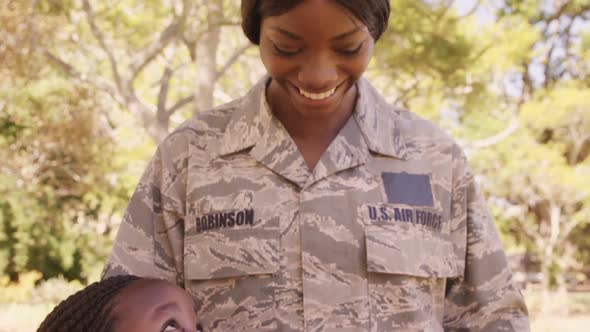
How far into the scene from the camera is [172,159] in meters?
1.73

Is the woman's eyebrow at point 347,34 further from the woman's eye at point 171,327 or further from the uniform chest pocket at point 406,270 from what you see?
the woman's eye at point 171,327

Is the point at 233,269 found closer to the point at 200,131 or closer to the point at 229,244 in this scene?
the point at 229,244

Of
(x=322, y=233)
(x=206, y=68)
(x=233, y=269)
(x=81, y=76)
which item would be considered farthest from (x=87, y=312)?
(x=81, y=76)

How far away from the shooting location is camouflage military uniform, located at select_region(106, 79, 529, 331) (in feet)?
5.33

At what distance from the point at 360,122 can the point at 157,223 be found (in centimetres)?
50

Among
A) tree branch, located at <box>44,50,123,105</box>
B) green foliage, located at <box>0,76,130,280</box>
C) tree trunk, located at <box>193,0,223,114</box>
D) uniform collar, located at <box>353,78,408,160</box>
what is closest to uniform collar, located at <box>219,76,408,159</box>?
uniform collar, located at <box>353,78,408,160</box>

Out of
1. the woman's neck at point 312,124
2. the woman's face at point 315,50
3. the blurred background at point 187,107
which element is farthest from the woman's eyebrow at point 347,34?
the blurred background at point 187,107

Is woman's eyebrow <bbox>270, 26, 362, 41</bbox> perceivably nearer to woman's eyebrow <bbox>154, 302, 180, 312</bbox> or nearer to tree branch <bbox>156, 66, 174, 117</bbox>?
woman's eyebrow <bbox>154, 302, 180, 312</bbox>

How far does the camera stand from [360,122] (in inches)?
69.6

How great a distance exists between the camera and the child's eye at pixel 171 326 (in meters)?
1.24

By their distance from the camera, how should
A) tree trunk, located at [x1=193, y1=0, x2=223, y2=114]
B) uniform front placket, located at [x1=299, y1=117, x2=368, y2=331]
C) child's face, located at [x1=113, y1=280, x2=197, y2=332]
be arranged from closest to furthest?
child's face, located at [x1=113, y1=280, x2=197, y2=332]
uniform front placket, located at [x1=299, y1=117, x2=368, y2=331]
tree trunk, located at [x1=193, y1=0, x2=223, y2=114]

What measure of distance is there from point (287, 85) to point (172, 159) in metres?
0.31

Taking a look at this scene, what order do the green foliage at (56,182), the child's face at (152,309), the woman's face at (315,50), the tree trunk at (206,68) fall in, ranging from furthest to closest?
the green foliage at (56,182) → the tree trunk at (206,68) → the woman's face at (315,50) → the child's face at (152,309)

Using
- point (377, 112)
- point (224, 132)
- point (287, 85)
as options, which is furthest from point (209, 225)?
point (377, 112)
